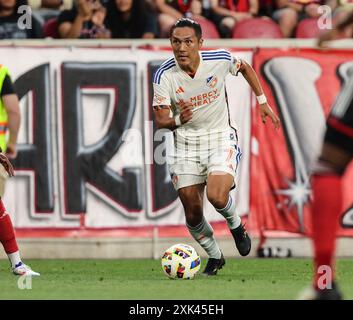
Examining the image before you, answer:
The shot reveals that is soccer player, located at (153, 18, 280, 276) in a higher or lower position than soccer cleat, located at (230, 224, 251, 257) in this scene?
higher

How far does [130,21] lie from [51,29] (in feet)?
3.41

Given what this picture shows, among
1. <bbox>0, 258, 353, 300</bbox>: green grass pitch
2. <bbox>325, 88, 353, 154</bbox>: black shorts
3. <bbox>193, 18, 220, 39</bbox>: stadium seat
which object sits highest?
<bbox>193, 18, 220, 39</bbox>: stadium seat

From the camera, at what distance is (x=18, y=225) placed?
14.1 m

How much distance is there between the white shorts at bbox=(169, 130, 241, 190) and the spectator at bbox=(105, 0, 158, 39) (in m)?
4.45

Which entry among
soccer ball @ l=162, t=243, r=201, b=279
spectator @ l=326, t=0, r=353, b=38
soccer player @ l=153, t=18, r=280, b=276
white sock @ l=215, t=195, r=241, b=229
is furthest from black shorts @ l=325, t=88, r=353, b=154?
spectator @ l=326, t=0, r=353, b=38

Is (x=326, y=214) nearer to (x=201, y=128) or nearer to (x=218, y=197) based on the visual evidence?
(x=218, y=197)

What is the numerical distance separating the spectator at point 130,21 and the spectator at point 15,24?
3.17 feet

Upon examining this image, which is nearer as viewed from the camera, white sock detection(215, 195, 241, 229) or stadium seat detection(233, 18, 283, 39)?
white sock detection(215, 195, 241, 229)

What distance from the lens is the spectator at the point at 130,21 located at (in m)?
15.0

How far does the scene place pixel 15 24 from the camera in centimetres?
1470

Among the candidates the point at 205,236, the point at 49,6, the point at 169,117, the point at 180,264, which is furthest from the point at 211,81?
the point at 49,6

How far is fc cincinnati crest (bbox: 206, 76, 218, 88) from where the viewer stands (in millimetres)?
10766

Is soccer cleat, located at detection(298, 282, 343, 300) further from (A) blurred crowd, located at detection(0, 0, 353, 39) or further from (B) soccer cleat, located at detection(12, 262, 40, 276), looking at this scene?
(A) blurred crowd, located at detection(0, 0, 353, 39)
